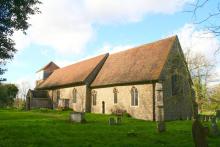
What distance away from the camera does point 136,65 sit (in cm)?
3647

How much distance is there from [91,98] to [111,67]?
5275 millimetres

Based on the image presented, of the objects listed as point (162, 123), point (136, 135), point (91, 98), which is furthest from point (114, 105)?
point (136, 135)

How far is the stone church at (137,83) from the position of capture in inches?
1249

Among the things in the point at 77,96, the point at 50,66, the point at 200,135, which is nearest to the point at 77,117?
the point at 200,135

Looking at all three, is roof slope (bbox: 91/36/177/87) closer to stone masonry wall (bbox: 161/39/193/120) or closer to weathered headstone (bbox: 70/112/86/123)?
A: stone masonry wall (bbox: 161/39/193/120)

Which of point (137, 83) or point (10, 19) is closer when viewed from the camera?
point (10, 19)

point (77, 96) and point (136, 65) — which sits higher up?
point (136, 65)

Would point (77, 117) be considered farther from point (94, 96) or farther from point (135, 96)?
point (94, 96)

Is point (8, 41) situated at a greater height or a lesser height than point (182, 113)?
greater

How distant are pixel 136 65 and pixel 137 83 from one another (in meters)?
3.67

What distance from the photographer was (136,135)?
16781 millimetres

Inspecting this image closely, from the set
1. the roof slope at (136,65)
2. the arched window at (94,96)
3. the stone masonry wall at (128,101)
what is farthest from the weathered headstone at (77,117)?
the arched window at (94,96)

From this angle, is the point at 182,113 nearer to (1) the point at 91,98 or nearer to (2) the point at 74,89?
(1) the point at 91,98

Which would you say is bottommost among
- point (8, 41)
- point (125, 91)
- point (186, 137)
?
point (186, 137)
